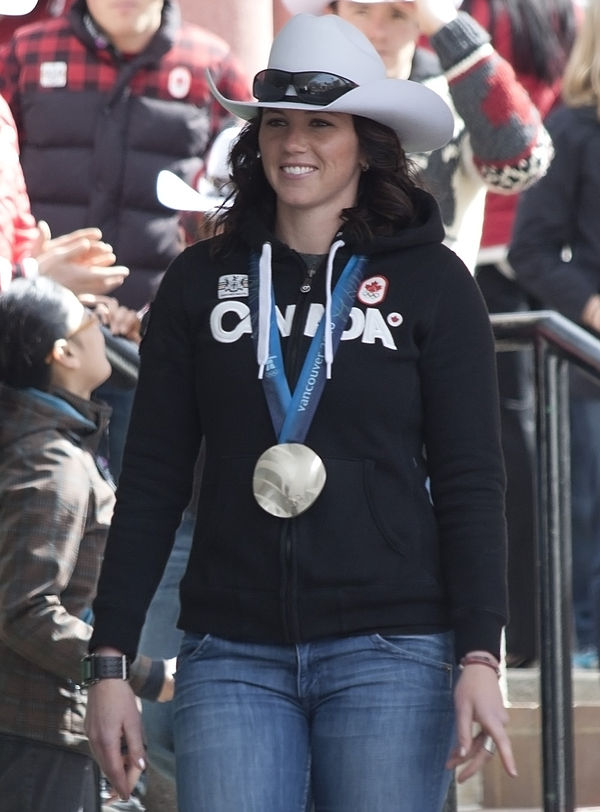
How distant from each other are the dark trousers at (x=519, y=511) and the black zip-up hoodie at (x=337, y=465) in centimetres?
275

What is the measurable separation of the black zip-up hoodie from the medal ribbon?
2 cm

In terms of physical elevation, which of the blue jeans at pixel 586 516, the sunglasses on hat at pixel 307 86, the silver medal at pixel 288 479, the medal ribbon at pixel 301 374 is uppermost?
the sunglasses on hat at pixel 307 86

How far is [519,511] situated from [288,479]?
308cm

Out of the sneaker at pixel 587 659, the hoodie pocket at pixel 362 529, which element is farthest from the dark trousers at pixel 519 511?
the hoodie pocket at pixel 362 529

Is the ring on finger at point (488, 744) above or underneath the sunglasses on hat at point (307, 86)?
underneath

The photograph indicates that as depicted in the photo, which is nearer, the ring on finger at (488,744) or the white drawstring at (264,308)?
the ring on finger at (488,744)

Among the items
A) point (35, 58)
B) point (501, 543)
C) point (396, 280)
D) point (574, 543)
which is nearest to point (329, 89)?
point (396, 280)

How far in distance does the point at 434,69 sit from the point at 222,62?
36.0 inches

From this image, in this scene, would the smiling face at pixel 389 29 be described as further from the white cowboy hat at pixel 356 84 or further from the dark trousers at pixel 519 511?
the white cowboy hat at pixel 356 84

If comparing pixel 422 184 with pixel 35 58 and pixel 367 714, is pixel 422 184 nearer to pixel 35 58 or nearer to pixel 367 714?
pixel 367 714

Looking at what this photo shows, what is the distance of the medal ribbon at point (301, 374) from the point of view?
2.97 meters

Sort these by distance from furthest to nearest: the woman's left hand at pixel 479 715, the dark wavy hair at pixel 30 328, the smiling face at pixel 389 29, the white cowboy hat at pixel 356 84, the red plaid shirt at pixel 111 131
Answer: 1. the red plaid shirt at pixel 111 131
2. the smiling face at pixel 389 29
3. the dark wavy hair at pixel 30 328
4. the white cowboy hat at pixel 356 84
5. the woman's left hand at pixel 479 715

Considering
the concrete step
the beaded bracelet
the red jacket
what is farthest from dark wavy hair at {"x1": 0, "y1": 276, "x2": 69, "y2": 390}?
the red jacket

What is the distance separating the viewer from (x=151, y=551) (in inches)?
122
